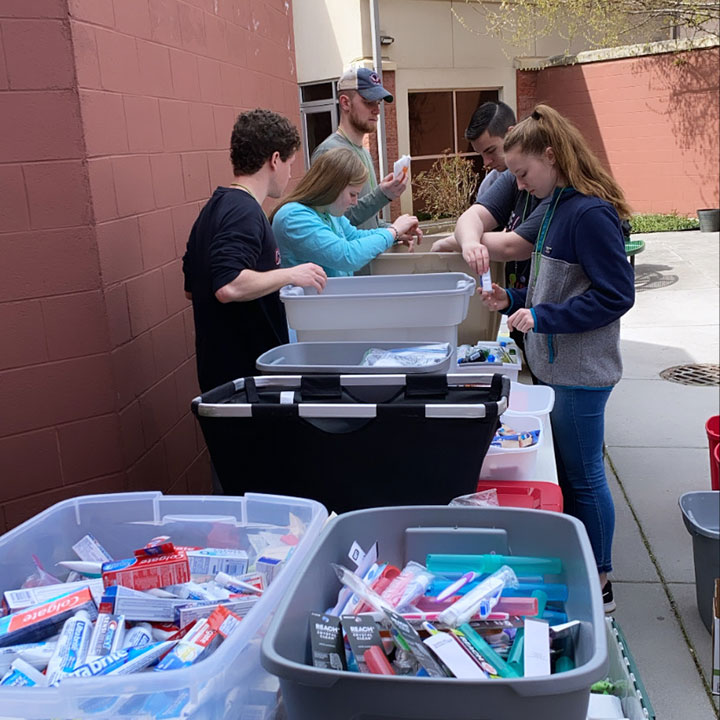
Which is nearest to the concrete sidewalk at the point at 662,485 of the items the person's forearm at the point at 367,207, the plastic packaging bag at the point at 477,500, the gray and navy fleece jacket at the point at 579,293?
the gray and navy fleece jacket at the point at 579,293

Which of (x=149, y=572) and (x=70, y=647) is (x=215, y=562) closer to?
(x=149, y=572)

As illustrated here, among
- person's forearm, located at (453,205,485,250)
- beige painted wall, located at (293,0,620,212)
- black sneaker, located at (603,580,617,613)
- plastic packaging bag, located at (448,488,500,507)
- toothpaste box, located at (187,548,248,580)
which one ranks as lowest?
black sneaker, located at (603,580,617,613)

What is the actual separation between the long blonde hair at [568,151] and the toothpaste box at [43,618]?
2.05 m

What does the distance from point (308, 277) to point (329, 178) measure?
68cm

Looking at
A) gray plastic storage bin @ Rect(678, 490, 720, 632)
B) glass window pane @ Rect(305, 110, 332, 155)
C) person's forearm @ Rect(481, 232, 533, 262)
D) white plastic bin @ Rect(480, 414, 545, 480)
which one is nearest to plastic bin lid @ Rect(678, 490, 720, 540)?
gray plastic storage bin @ Rect(678, 490, 720, 632)

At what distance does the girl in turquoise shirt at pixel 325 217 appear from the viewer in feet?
10.2

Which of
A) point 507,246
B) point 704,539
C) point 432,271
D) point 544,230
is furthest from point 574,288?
point 704,539

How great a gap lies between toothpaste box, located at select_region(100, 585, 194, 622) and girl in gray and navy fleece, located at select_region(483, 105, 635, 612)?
1.63 m

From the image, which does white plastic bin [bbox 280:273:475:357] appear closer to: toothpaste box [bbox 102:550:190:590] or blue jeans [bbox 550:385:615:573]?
blue jeans [bbox 550:385:615:573]

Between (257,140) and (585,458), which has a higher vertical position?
(257,140)

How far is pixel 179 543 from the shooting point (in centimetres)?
174

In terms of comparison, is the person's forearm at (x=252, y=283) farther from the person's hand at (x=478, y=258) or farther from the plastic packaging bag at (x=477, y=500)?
the plastic packaging bag at (x=477, y=500)

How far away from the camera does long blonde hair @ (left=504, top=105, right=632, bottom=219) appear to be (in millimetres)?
2758

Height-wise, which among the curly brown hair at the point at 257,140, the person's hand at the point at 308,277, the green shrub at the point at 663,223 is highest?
the curly brown hair at the point at 257,140
